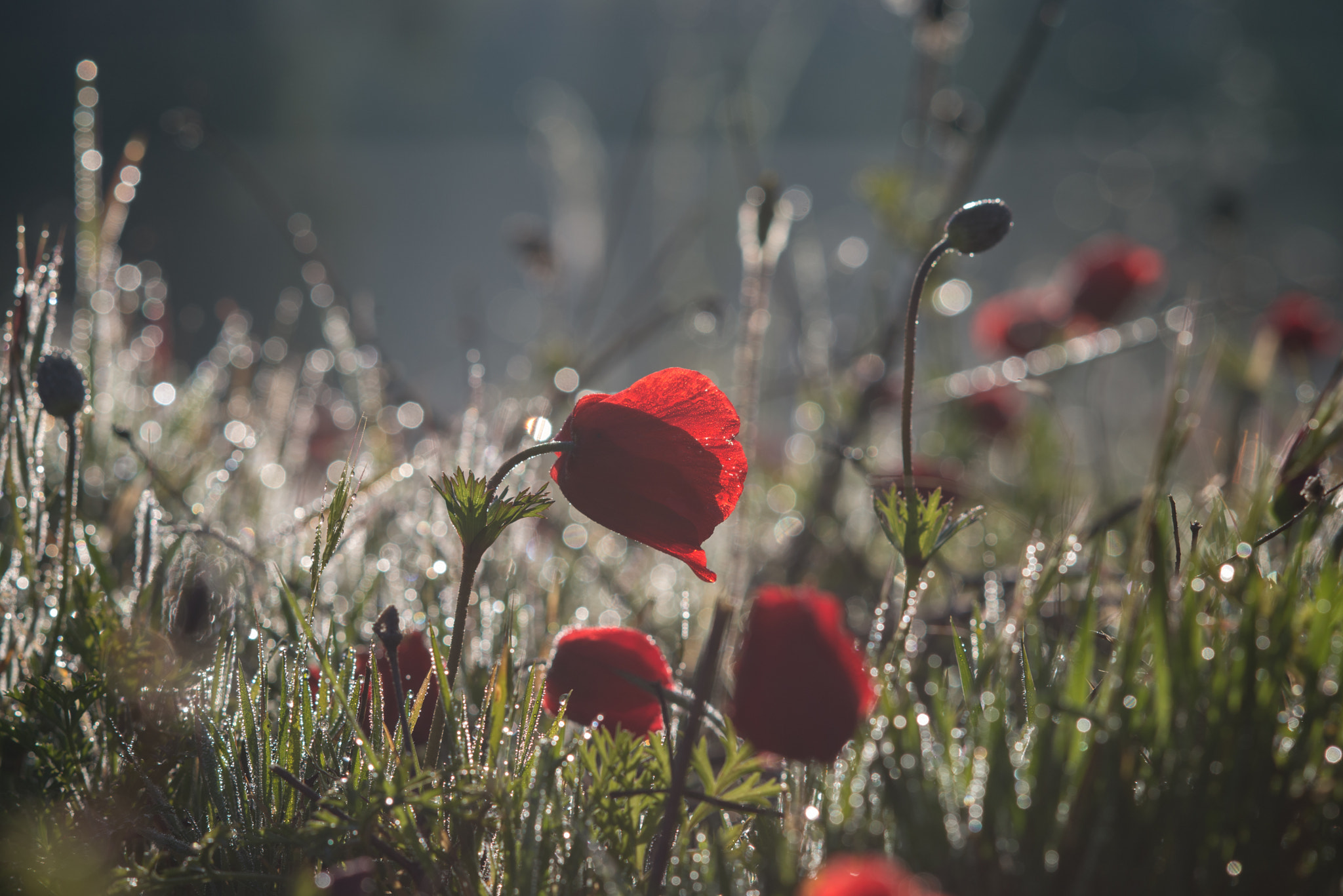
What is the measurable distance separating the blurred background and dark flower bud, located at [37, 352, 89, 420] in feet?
1.33

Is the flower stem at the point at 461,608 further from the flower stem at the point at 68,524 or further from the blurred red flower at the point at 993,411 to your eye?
the blurred red flower at the point at 993,411

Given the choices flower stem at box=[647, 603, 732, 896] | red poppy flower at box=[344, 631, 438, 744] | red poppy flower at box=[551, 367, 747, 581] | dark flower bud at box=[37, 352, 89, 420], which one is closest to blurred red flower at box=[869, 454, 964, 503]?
red poppy flower at box=[551, 367, 747, 581]

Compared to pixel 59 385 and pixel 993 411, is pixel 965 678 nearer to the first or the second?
pixel 59 385

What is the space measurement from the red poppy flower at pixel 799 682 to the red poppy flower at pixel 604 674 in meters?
0.11

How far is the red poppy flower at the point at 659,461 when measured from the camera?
1.74 ft

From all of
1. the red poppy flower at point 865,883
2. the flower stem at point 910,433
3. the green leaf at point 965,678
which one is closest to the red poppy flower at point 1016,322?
the flower stem at point 910,433

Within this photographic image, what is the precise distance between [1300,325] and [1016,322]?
50cm

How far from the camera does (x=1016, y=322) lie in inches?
75.4

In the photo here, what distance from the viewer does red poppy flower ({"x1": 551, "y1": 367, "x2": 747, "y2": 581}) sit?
1.74 feet

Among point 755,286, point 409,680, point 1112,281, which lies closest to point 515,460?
point 409,680

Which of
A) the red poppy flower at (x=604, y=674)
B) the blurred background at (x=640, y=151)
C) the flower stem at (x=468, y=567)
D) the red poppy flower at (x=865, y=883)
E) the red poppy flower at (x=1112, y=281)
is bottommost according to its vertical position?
the red poppy flower at (x=865, y=883)

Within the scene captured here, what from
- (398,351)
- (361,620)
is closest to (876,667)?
(361,620)

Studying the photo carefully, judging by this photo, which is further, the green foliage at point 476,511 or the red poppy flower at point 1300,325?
the red poppy flower at point 1300,325

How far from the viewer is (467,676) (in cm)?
66
